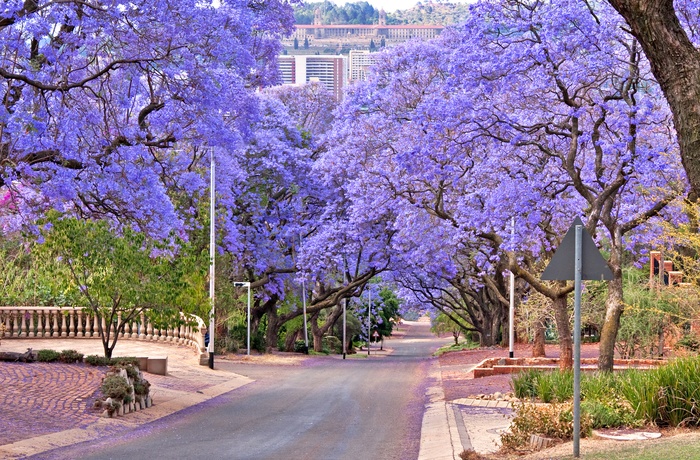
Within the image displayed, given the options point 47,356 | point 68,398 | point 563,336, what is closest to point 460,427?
point 68,398

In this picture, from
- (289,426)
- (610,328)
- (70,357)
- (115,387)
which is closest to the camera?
(289,426)

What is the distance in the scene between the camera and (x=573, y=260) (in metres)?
11.7

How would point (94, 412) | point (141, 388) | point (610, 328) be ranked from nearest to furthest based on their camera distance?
point (94, 412)
point (141, 388)
point (610, 328)

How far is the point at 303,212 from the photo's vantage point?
42188mm

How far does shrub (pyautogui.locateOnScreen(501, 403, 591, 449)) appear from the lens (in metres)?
13.4

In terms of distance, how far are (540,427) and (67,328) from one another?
24.2m

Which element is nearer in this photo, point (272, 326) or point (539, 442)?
point (539, 442)

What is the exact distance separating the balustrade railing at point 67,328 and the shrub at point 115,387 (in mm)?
12936

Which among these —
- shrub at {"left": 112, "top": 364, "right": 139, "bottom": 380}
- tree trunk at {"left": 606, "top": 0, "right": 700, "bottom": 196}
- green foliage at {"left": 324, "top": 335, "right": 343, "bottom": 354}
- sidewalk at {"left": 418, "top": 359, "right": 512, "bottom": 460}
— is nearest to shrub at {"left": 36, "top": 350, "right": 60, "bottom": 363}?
shrub at {"left": 112, "top": 364, "right": 139, "bottom": 380}

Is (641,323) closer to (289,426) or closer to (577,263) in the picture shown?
(289,426)

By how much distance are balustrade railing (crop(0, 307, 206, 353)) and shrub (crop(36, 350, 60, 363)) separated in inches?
287

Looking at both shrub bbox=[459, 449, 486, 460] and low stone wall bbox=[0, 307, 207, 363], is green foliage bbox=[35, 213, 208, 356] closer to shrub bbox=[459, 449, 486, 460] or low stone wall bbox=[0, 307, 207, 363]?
shrub bbox=[459, 449, 486, 460]

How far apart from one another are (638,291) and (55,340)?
18781mm

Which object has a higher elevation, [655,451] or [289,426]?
[655,451]
